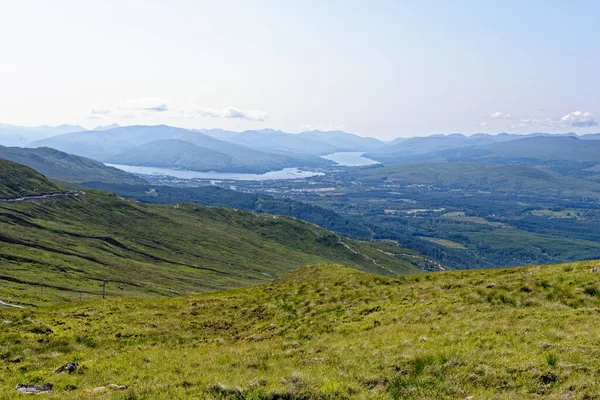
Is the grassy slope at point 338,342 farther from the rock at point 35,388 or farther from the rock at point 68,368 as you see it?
the rock at point 68,368

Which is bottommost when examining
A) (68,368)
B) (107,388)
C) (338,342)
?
(68,368)

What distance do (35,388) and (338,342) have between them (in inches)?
728

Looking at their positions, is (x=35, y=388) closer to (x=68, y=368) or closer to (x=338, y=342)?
(x=68, y=368)

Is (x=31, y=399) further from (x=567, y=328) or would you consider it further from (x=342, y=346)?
(x=567, y=328)

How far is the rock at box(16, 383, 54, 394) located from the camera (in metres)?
22.1

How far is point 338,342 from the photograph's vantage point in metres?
28.5

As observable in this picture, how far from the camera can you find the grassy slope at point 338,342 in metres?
18.7

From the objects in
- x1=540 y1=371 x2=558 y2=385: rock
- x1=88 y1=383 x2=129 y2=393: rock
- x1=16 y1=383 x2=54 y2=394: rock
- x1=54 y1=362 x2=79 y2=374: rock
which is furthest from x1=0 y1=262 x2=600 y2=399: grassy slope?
x1=54 y1=362 x2=79 y2=374: rock

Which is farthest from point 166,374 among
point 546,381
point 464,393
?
point 546,381

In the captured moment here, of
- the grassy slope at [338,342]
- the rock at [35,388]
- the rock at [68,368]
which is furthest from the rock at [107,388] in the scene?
the rock at [68,368]

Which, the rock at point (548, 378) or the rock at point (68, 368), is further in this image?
the rock at point (68, 368)

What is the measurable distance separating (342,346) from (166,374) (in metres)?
11.0

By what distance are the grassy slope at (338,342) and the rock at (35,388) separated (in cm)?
47

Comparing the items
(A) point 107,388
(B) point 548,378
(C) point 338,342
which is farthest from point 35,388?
(B) point 548,378
